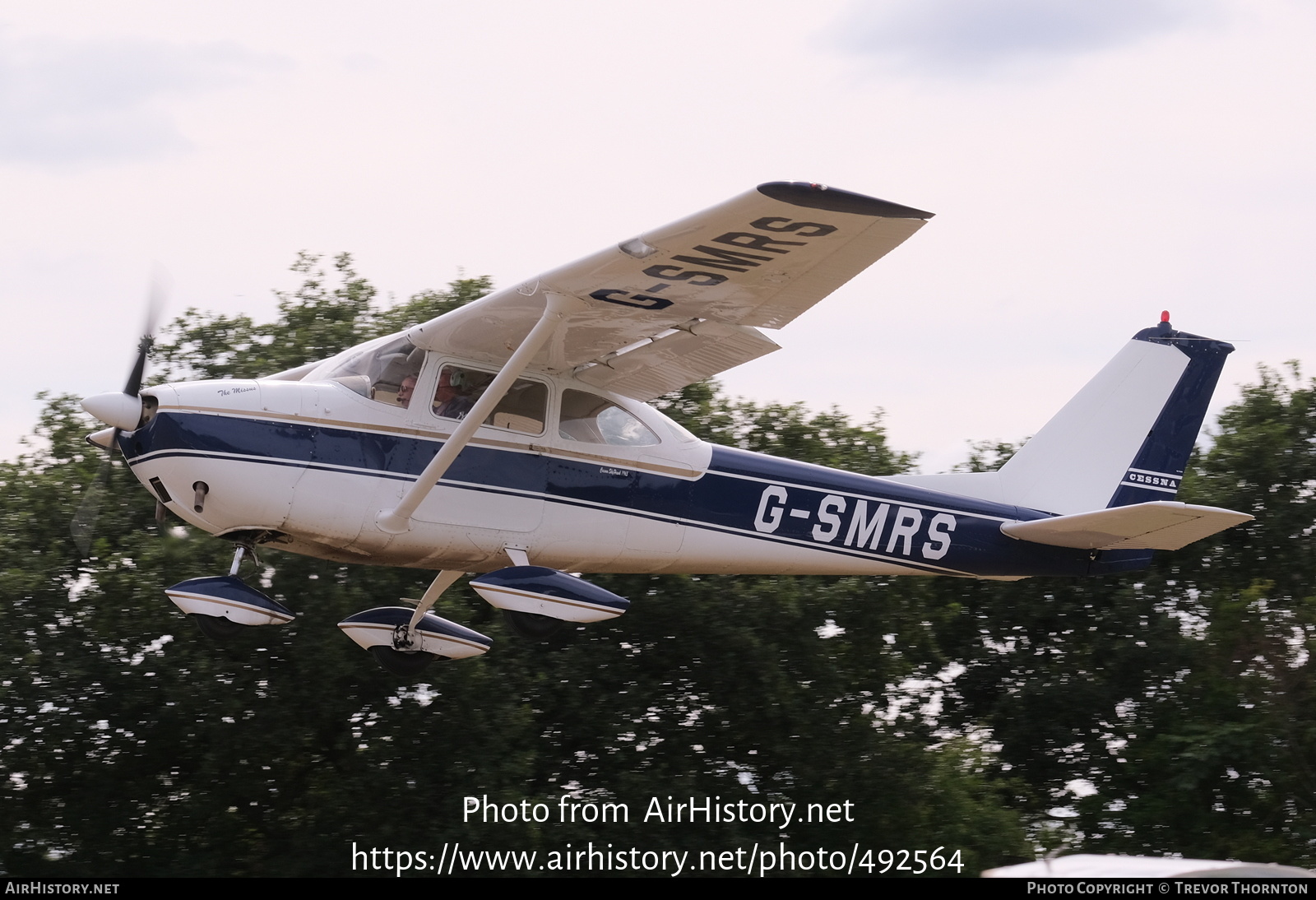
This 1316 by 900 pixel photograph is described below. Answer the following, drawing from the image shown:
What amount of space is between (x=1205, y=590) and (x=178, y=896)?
12405 millimetres

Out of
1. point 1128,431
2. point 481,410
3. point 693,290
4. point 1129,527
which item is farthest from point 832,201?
point 1128,431

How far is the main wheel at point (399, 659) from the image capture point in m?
9.72

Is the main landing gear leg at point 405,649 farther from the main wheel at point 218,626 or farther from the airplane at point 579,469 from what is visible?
the main wheel at point 218,626

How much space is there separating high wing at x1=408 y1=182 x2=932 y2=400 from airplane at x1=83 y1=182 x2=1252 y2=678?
2 cm

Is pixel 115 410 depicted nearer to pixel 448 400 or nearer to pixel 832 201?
pixel 448 400

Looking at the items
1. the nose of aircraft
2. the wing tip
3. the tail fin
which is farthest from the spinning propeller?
the tail fin

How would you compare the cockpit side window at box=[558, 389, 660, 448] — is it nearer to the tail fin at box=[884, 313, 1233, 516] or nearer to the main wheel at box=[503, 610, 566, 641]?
the main wheel at box=[503, 610, 566, 641]

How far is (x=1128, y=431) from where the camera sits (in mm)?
11016

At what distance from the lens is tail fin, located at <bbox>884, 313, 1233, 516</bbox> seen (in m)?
10.8

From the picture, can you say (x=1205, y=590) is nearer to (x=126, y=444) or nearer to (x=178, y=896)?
(x=178, y=896)

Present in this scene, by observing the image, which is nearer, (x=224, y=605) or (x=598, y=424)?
(x=224, y=605)

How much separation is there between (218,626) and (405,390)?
182cm

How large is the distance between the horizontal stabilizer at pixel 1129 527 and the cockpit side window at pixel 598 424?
9.35ft

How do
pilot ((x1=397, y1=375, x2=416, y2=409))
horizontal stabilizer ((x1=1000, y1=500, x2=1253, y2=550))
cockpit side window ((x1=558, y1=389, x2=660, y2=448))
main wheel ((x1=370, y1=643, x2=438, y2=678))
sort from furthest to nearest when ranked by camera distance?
main wheel ((x1=370, y1=643, x2=438, y2=678))
cockpit side window ((x1=558, y1=389, x2=660, y2=448))
horizontal stabilizer ((x1=1000, y1=500, x2=1253, y2=550))
pilot ((x1=397, y1=375, x2=416, y2=409))
